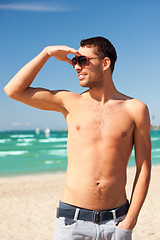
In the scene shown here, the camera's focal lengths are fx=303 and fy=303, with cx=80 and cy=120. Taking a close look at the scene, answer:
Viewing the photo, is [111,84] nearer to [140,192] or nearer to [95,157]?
[95,157]

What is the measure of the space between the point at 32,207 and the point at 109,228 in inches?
301

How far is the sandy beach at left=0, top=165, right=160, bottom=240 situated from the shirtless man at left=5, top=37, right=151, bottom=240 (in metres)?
4.72

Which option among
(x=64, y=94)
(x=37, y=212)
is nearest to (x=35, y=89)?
(x=64, y=94)

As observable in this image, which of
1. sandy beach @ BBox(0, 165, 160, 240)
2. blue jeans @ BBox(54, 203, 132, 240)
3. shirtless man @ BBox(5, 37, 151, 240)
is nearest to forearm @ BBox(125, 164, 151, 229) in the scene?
Answer: shirtless man @ BBox(5, 37, 151, 240)

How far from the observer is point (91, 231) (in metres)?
2.45

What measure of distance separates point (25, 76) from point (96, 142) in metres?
0.83

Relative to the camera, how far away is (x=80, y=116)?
2.65 meters

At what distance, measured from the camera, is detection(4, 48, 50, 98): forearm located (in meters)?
2.62

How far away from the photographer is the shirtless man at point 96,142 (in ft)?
8.16

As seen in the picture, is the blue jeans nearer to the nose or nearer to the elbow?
the elbow

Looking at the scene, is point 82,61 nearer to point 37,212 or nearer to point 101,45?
point 101,45

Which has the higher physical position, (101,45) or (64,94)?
(101,45)

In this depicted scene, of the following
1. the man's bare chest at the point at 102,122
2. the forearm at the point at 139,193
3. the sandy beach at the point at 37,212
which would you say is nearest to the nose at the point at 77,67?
the man's bare chest at the point at 102,122

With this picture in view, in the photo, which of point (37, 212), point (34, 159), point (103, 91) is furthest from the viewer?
point (34, 159)
